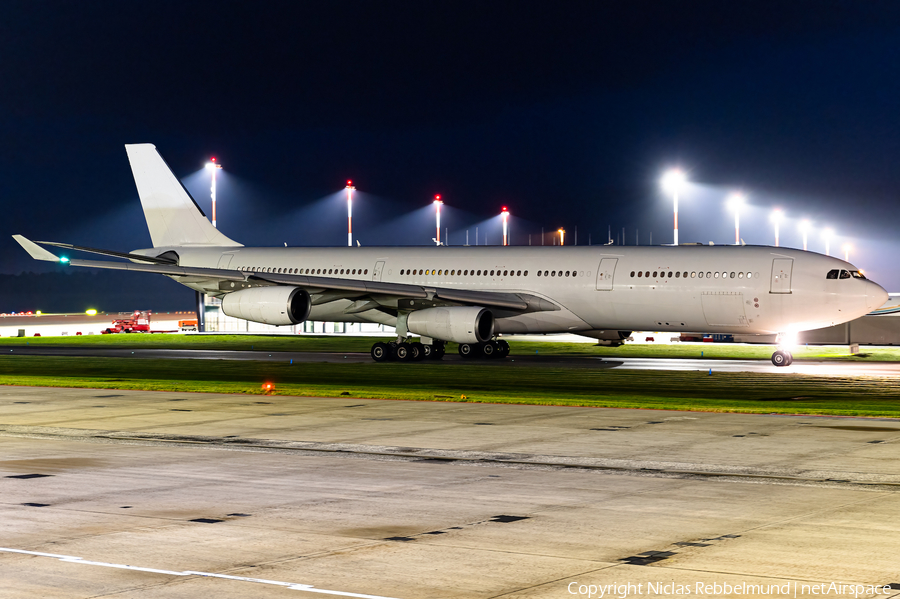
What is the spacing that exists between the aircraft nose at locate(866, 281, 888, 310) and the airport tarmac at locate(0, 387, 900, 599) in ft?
53.7

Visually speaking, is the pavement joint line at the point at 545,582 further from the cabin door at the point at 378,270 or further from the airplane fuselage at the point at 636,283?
the cabin door at the point at 378,270

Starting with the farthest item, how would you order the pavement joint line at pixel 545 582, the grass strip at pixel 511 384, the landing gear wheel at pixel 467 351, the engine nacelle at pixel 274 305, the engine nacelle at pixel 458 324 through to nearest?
the landing gear wheel at pixel 467 351, the engine nacelle at pixel 274 305, the engine nacelle at pixel 458 324, the grass strip at pixel 511 384, the pavement joint line at pixel 545 582

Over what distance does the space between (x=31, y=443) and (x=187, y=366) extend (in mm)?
21247

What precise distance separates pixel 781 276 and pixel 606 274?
Answer: 6347 mm

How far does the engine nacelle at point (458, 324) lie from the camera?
125ft

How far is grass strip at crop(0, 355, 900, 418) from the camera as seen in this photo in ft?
79.7

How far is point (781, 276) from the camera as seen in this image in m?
36.2

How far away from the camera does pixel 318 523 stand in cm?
1126

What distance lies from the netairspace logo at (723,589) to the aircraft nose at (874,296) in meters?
29.8

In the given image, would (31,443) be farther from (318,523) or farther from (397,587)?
(397,587)

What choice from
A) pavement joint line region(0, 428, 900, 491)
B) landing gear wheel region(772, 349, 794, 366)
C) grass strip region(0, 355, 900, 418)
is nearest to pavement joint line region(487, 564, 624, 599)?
pavement joint line region(0, 428, 900, 491)

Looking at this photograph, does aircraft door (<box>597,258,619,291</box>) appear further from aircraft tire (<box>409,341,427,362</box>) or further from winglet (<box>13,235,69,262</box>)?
winglet (<box>13,235,69,262</box>)

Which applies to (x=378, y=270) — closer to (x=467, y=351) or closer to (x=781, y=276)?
(x=467, y=351)

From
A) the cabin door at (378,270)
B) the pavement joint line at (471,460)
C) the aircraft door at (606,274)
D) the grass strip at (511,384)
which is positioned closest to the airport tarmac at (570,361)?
the grass strip at (511,384)
